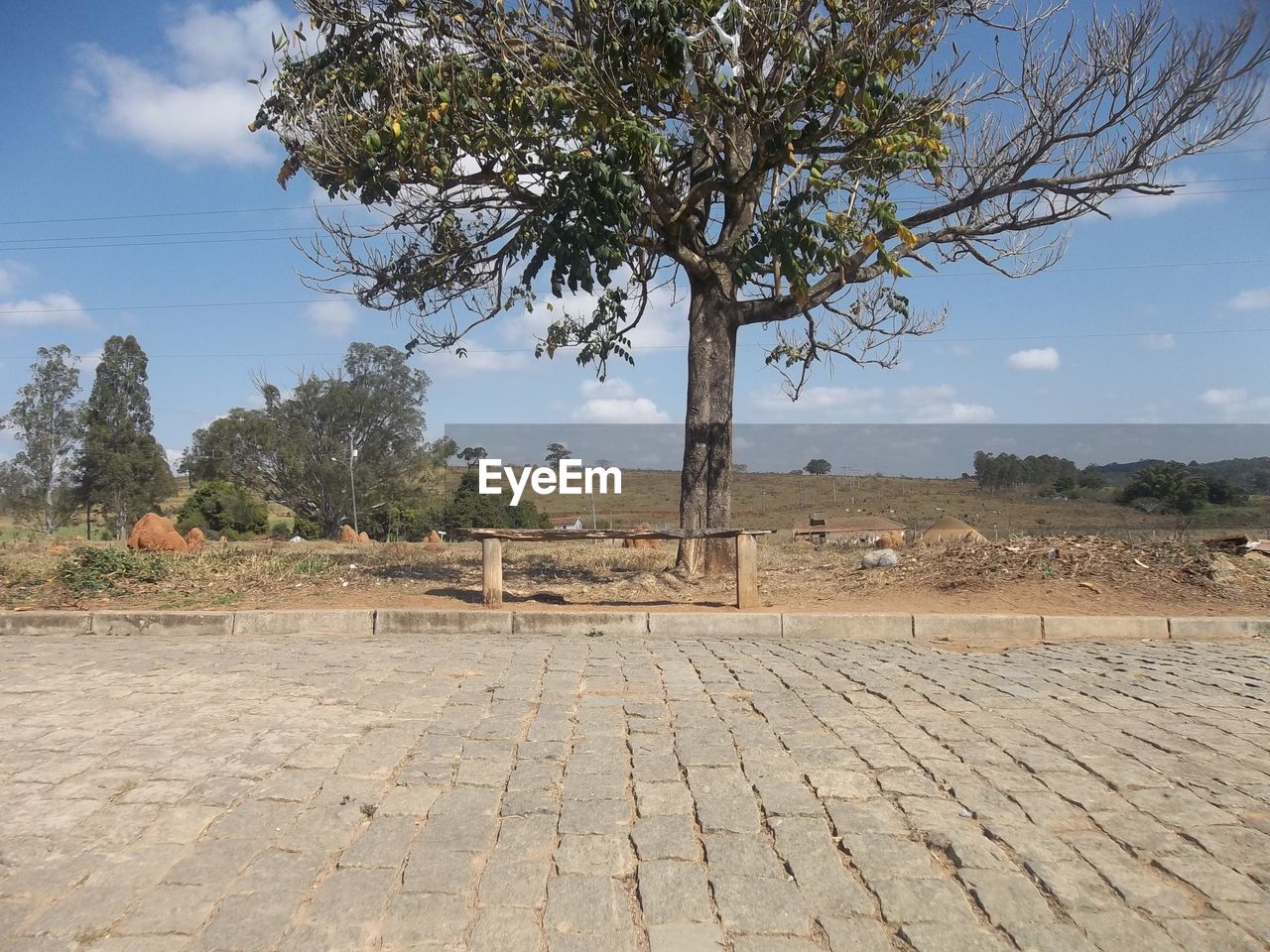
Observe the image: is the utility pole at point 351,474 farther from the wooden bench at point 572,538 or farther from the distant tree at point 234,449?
the wooden bench at point 572,538

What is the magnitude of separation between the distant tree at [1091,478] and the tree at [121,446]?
35.6 meters

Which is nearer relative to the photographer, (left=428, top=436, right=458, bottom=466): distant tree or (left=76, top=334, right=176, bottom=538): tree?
(left=76, top=334, right=176, bottom=538): tree

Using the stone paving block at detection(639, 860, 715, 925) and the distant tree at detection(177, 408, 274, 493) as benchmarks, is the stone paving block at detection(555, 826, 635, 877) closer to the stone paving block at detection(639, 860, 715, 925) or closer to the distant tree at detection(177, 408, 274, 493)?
the stone paving block at detection(639, 860, 715, 925)

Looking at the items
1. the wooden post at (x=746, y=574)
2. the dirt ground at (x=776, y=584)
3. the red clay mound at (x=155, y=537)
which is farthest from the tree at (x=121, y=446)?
the wooden post at (x=746, y=574)

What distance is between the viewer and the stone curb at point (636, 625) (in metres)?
7.90

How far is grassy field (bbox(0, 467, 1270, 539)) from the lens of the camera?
79.2 feet

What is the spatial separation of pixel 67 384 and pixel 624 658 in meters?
40.4

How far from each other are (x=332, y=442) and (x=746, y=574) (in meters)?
33.1

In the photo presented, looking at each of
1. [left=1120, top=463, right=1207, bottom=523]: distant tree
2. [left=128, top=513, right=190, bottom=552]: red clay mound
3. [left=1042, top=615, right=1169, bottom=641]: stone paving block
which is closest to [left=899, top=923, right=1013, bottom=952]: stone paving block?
[left=1042, top=615, right=1169, bottom=641]: stone paving block

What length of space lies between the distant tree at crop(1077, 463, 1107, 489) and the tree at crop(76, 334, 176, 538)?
35609 millimetres

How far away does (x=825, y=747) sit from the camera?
4.23 m

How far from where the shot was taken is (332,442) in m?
38.6

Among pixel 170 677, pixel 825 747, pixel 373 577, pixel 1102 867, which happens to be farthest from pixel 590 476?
pixel 1102 867

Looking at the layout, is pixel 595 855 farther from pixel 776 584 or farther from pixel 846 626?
pixel 776 584
